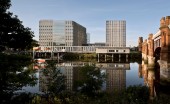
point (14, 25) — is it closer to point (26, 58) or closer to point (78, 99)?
point (26, 58)

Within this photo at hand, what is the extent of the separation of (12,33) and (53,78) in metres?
8.12

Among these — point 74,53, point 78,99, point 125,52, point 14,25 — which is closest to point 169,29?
point 78,99

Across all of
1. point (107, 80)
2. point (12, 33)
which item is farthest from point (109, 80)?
point (12, 33)

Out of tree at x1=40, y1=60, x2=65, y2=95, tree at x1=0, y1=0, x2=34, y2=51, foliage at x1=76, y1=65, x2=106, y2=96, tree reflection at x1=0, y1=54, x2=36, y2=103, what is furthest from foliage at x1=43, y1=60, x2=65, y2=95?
tree reflection at x1=0, y1=54, x2=36, y2=103

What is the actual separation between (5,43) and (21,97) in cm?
604

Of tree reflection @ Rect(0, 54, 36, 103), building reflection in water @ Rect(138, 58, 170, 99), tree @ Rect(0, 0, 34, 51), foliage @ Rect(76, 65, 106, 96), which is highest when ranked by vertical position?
tree @ Rect(0, 0, 34, 51)

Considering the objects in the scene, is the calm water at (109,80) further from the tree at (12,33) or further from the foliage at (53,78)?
the tree at (12,33)

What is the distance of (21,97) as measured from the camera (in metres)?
18.5

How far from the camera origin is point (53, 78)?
21172mm

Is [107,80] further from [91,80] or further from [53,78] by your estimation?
[53,78]

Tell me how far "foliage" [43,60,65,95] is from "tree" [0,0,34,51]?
6.67 meters

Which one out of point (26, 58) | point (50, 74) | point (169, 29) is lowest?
point (50, 74)

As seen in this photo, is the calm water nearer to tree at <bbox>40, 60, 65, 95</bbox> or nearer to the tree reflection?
tree at <bbox>40, 60, 65, 95</bbox>

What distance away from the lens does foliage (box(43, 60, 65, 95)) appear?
2103 cm
